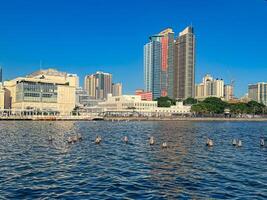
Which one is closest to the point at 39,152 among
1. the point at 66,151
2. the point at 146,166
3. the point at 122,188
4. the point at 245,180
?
the point at 66,151

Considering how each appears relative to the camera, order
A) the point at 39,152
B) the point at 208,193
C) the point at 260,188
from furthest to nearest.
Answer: the point at 39,152 < the point at 260,188 < the point at 208,193

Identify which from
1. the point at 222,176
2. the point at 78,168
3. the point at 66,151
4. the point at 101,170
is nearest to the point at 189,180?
the point at 222,176

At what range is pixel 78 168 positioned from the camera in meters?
33.5

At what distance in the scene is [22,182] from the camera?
27.1 meters

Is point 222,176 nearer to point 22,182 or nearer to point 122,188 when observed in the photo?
point 122,188

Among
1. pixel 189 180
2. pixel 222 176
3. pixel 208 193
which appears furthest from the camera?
pixel 222 176

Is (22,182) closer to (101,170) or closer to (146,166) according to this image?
(101,170)

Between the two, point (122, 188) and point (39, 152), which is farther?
point (39, 152)

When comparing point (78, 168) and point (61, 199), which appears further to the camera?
point (78, 168)

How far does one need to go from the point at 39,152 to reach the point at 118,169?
1499 cm

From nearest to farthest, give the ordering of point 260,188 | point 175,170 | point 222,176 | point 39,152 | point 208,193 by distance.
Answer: point 208,193, point 260,188, point 222,176, point 175,170, point 39,152

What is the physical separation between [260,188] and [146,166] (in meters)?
11.5

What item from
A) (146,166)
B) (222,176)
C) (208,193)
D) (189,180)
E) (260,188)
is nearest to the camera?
(208,193)

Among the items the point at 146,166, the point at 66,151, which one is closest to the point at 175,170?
the point at 146,166
